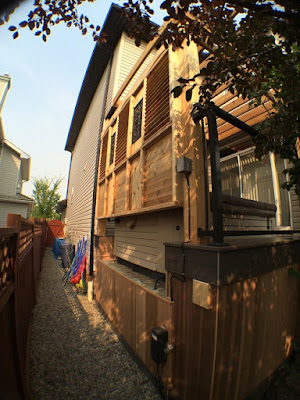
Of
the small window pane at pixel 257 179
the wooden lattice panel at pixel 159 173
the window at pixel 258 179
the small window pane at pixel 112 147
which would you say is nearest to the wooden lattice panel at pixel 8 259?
the wooden lattice panel at pixel 159 173

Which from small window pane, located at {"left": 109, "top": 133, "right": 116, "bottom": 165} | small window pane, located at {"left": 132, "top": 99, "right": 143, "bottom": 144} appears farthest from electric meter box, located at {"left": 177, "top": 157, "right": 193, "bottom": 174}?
small window pane, located at {"left": 109, "top": 133, "right": 116, "bottom": 165}

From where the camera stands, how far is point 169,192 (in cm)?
281

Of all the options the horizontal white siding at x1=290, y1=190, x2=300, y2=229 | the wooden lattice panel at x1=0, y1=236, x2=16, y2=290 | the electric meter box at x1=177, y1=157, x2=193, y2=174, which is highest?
the electric meter box at x1=177, y1=157, x2=193, y2=174

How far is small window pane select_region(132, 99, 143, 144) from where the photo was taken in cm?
408

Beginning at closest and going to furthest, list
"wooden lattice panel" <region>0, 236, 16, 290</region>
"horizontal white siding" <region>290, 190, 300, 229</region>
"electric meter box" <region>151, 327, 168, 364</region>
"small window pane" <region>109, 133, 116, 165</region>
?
"wooden lattice panel" <region>0, 236, 16, 290</region>
"electric meter box" <region>151, 327, 168, 364</region>
"horizontal white siding" <region>290, 190, 300, 229</region>
"small window pane" <region>109, 133, 116, 165</region>

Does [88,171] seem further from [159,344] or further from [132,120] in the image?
[159,344]

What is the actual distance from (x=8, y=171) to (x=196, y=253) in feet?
67.1

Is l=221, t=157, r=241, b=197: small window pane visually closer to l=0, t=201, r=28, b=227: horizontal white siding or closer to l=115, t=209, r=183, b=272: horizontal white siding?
l=115, t=209, r=183, b=272: horizontal white siding

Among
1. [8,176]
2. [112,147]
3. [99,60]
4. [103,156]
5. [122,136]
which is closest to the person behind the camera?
[122,136]

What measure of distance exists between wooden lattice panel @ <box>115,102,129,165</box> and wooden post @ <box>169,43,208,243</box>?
6.63ft

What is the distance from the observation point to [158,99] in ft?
11.2

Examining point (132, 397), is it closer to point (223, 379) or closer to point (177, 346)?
point (177, 346)

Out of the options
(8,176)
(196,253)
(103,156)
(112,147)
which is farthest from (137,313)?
(8,176)

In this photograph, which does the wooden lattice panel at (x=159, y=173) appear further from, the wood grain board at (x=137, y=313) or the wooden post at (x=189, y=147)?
the wood grain board at (x=137, y=313)
